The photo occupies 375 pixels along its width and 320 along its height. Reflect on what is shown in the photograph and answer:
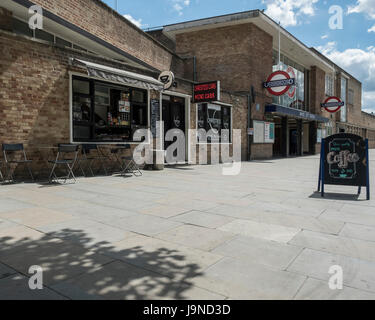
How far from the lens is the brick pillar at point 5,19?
30.0 ft

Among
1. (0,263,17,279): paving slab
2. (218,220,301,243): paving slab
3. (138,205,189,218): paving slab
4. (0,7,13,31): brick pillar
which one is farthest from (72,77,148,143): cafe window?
(0,263,17,279): paving slab

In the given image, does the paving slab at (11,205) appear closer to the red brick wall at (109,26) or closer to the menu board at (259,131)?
the red brick wall at (109,26)

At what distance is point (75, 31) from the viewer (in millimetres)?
10812

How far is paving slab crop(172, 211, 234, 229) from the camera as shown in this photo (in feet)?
13.6

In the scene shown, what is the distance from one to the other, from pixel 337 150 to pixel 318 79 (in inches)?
899

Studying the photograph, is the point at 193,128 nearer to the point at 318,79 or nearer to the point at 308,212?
the point at 308,212

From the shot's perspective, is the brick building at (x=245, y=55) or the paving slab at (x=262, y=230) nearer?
the paving slab at (x=262, y=230)

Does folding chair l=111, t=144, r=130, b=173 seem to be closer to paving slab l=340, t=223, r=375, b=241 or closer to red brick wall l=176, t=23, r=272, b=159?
paving slab l=340, t=223, r=375, b=241

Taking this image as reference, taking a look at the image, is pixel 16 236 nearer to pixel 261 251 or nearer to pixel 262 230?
pixel 261 251

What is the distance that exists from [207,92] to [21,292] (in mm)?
11749

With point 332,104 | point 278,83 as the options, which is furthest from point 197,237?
point 332,104

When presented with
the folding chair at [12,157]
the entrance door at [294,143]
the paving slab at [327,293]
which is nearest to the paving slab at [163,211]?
the paving slab at [327,293]

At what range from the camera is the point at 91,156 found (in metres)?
9.38

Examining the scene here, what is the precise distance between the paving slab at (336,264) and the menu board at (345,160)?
3391 mm
